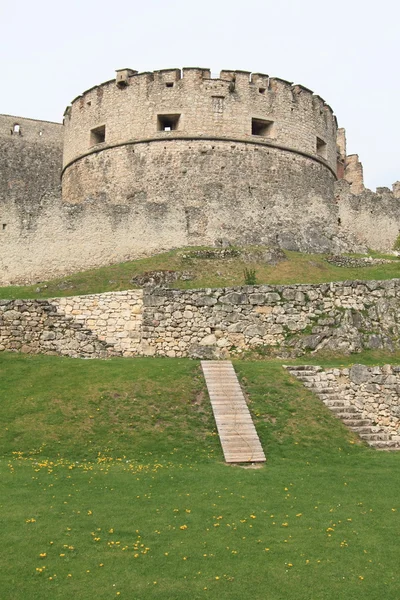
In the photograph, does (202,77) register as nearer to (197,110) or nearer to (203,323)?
(197,110)

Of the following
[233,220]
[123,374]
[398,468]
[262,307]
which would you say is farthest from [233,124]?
[398,468]

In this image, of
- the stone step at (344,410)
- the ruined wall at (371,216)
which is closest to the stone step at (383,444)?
the stone step at (344,410)

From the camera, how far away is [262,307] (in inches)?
855

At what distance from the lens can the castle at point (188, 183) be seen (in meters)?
29.2

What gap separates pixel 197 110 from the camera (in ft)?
111

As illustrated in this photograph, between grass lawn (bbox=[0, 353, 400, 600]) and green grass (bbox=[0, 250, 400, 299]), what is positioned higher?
green grass (bbox=[0, 250, 400, 299])

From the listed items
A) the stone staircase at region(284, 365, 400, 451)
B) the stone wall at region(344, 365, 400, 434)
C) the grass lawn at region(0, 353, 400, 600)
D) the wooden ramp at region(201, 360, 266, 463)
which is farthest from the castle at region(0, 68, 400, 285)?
the stone wall at region(344, 365, 400, 434)

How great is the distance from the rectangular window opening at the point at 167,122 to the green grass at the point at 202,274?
844cm

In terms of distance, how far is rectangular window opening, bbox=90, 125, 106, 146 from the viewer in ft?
117

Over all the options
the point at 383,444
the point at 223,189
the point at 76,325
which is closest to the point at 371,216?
the point at 223,189

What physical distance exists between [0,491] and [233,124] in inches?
1041

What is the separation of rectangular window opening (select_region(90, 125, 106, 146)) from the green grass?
32.9 feet

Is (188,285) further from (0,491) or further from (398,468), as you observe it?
(0,491)

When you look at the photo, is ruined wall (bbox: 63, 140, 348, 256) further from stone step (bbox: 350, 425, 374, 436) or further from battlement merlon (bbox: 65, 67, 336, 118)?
stone step (bbox: 350, 425, 374, 436)
